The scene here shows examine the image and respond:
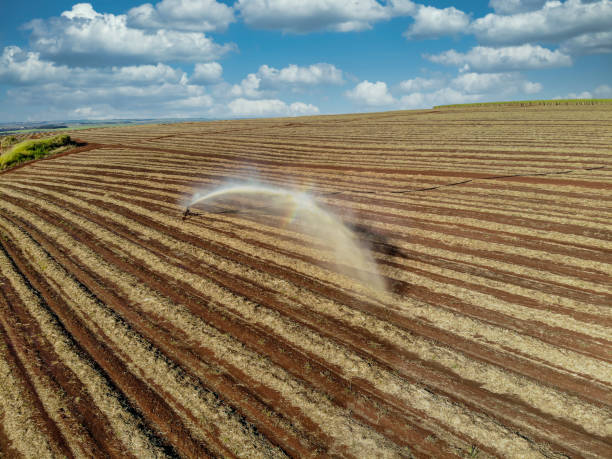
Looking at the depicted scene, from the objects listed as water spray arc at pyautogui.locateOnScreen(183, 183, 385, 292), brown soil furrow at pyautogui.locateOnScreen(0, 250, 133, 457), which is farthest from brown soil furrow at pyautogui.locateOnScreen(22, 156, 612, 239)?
brown soil furrow at pyautogui.locateOnScreen(0, 250, 133, 457)

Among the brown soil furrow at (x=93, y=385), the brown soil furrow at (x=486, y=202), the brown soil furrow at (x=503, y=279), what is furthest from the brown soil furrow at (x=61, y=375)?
the brown soil furrow at (x=486, y=202)

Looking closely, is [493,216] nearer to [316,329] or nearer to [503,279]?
[503,279]

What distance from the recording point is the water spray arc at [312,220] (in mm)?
11736

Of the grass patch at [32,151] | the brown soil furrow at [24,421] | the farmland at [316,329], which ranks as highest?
the grass patch at [32,151]

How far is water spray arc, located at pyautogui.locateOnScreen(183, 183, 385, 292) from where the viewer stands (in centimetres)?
1174

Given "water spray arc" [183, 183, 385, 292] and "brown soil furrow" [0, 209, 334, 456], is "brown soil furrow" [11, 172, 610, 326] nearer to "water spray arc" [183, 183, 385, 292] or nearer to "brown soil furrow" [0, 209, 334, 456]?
"water spray arc" [183, 183, 385, 292]

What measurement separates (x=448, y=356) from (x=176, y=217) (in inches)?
509

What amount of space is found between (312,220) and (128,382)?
9959mm

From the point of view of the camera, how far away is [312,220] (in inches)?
638

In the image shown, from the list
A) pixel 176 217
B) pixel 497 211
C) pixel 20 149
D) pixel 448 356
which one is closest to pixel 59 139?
pixel 20 149

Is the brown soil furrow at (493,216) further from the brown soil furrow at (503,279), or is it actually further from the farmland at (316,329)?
the brown soil furrow at (503,279)

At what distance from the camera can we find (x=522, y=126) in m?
38.4

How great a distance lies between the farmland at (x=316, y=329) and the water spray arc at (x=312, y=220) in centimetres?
38

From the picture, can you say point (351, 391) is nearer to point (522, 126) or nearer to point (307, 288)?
point (307, 288)
